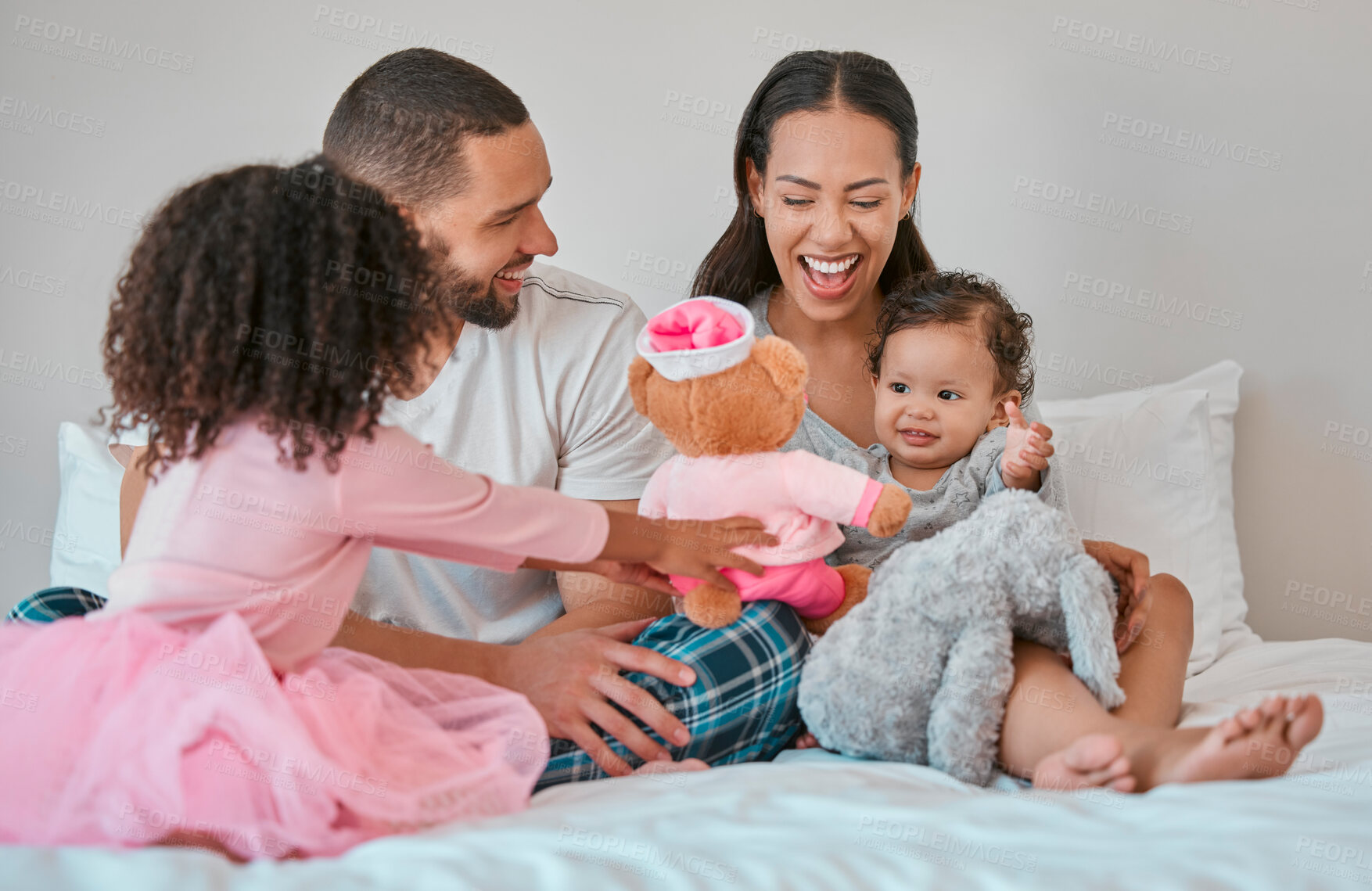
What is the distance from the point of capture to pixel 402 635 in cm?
132

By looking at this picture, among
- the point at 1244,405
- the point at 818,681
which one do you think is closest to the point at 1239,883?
the point at 818,681

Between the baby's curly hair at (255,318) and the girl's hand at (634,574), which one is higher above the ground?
the baby's curly hair at (255,318)

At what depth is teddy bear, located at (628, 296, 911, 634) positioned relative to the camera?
1.16 meters

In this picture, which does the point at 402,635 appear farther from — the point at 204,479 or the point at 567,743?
the point at 204,479

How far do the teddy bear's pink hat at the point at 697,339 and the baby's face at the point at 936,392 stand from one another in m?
0.37

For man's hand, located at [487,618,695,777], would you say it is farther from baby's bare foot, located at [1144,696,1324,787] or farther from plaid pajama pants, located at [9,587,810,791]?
baby's bare foot, located at [1144,696,1324,787]

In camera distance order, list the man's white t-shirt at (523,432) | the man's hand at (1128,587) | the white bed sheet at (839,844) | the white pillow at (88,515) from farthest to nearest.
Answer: the white pillow at (88,515) → the man's white t-shirt at (523,432) → the man's hand at (1128,587) → the white bed sheet at (839,844)

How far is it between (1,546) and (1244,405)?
261 cm

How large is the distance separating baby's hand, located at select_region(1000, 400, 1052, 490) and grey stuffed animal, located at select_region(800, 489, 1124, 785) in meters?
0.18

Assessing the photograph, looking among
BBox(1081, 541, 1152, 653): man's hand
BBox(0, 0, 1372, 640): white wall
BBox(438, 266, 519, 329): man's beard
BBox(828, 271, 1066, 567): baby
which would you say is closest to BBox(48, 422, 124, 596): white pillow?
BBox(0, 0, 1372, 640): white wall

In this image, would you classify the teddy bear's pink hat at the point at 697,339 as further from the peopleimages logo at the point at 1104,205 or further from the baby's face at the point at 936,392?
the peopleimages logo at the point at 1104,205

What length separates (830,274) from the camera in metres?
1.66

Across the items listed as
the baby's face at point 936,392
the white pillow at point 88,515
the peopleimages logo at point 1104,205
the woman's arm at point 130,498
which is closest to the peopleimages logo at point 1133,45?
the peopleimages logo at point 1104,205

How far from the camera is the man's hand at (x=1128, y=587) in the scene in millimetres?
1291
